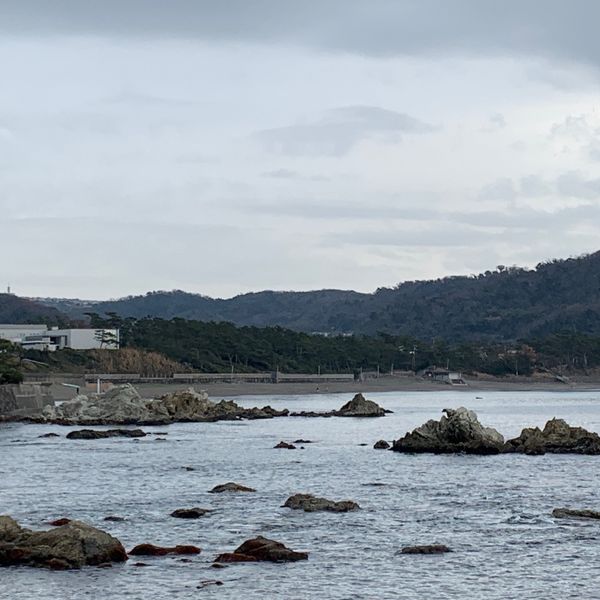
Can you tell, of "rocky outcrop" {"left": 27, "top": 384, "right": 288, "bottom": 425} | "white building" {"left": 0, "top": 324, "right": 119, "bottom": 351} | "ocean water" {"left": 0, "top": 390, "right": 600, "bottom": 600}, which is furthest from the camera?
"white building" {"left": 0, "top": 324, "right": 119, "bottom": 351}

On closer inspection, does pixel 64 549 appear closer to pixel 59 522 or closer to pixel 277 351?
pixel 59 522

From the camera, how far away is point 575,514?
115ft

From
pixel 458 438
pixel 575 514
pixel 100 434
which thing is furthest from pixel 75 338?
pixel 575 514

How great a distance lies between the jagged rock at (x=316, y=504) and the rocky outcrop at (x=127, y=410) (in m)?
47.5

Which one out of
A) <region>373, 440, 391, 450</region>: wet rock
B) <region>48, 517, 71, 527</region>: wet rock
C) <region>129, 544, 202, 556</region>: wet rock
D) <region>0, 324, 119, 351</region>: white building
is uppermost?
<region>0, 324, 119, 351</region>: white building

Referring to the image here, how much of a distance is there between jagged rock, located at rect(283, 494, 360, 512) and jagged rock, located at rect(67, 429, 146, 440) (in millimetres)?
33820

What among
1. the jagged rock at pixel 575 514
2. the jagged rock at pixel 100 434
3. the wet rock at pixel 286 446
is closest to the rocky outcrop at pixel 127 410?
the jagged rock at pixel 100 434

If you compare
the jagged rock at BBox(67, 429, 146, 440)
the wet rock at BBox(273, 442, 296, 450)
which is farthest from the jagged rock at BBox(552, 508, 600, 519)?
the jagged rock at BBox(67, 429, 146, 440)

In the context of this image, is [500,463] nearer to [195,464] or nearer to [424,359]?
[195,464]

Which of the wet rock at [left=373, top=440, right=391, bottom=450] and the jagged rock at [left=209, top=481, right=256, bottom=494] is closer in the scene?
the jagged rock at [left=209, top=481, right=256, bottom=494]

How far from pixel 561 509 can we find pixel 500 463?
58.1ft

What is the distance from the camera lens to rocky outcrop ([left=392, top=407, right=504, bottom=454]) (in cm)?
5859

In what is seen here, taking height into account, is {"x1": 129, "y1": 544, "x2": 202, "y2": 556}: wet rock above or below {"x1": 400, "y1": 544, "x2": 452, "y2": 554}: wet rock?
below

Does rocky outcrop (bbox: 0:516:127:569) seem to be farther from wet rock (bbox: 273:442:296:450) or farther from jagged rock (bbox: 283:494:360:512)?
wet rock (bbox: 273:442:296:450)
